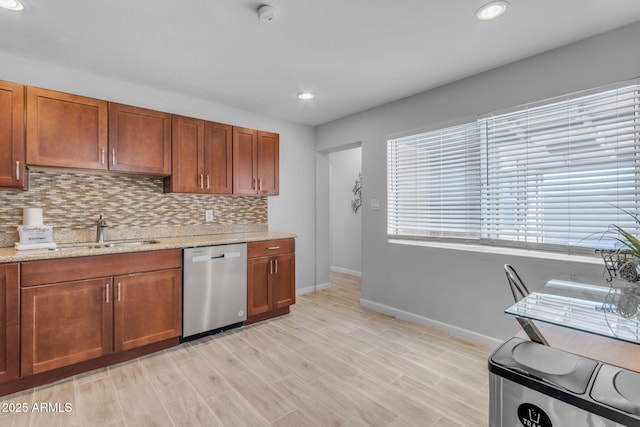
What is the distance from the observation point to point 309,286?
4.61m

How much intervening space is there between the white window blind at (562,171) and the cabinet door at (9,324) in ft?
12.1

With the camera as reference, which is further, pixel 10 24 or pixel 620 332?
pixel 10 24

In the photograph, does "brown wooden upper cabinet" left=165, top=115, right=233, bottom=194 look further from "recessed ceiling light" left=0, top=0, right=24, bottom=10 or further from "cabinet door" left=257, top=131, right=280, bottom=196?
"recessed ceiling light" left=0, top=0, right=24, bottom=10

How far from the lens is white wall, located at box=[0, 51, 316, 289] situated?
263cm

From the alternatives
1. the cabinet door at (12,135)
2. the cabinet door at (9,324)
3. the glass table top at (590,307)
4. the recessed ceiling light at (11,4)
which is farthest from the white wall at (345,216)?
the cabinet door at (9,324)

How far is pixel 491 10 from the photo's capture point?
1944 millimetres

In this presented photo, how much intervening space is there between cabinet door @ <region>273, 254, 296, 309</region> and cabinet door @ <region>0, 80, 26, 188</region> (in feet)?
7.43

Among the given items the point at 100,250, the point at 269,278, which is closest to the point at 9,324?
the point at 100,250

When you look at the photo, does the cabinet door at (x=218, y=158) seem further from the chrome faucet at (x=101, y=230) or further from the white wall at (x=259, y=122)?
the chrome faucet at (x=101, y=230)

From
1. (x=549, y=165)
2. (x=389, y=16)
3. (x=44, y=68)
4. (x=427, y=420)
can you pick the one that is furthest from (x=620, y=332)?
(x=44, y=68)

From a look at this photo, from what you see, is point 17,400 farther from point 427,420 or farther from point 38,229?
point 427,420

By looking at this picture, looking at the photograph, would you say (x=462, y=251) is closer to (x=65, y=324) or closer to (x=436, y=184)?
(x=436, y=184)

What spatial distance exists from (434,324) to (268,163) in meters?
2.61

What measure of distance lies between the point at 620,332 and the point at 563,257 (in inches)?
64.2
